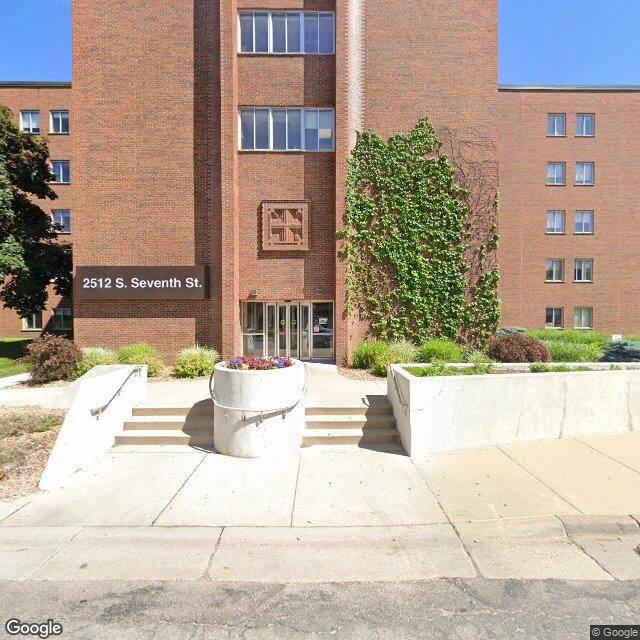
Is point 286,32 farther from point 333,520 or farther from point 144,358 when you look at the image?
point 333,520

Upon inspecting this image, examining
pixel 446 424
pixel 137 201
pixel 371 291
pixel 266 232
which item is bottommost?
pixel 446 424

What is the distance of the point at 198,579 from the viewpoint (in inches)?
135

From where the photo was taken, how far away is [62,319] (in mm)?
25406

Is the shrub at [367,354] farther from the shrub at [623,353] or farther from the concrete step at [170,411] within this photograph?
the shrub at [623,353]

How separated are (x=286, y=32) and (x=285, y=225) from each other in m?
6.84

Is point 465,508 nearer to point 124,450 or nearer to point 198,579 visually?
point 198,579

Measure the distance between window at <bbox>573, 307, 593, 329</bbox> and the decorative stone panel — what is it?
21.1 m

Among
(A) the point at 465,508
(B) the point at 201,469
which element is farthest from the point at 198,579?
(A) the point at 465,508

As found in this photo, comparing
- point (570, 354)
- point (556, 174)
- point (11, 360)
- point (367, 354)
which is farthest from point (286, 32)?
→ point (556, 174)

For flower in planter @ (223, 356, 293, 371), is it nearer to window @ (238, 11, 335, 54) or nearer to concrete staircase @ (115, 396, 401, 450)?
concrete staircase @ (115, 396, 401, 450)

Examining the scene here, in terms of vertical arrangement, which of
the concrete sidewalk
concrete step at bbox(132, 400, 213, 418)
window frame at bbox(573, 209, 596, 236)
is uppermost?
window frame at bbox(573, 209, 596, 236)

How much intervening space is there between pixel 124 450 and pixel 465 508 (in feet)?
17.8

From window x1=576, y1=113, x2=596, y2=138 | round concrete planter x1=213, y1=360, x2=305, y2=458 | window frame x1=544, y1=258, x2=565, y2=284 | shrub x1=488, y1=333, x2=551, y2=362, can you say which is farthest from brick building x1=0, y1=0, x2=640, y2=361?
window x1=576, y1=113, x2=596, y2=138

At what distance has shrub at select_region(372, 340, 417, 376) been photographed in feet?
36.2
